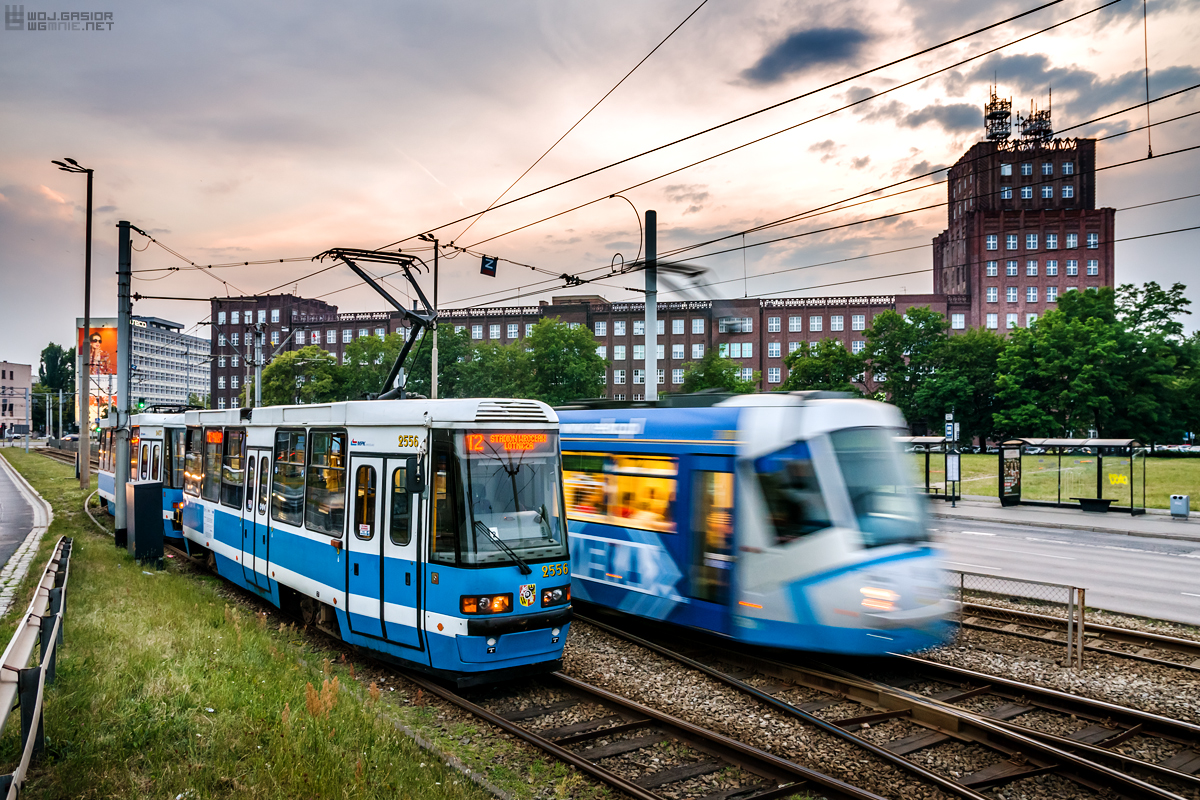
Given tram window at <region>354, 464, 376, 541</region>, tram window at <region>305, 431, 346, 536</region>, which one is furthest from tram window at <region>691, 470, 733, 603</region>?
tram window at <region>305, 431, 346, 536</region>

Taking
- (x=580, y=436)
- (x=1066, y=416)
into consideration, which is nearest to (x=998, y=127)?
(x=1066, y=416)

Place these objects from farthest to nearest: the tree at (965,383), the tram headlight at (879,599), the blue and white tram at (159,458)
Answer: the tree at (965,383), the blue and white tram at (159,458), the tram headlight at (879,599)

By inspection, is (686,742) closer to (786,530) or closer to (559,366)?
(786,530)

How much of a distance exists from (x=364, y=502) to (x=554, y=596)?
2.56m

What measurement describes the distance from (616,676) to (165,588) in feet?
26.6

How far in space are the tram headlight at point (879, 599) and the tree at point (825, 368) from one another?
61.1 metres

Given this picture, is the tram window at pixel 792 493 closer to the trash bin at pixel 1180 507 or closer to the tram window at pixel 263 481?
the tram window at pixel 263 481

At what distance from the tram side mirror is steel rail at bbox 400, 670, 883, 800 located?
92.2 inches

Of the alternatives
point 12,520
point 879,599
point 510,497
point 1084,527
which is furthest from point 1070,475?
point 12,520

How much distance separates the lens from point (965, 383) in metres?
72.6

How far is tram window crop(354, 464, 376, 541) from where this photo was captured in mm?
9211

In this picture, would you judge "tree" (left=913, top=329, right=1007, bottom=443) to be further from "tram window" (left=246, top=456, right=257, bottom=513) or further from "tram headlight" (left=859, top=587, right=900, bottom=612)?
"tram window" (left=246, top=456, right=257, bottom=513)

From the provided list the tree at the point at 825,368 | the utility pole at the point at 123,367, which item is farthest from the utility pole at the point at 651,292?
the tree at the point at 825,368

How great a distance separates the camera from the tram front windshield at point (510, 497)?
834cm
